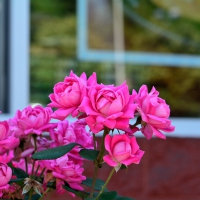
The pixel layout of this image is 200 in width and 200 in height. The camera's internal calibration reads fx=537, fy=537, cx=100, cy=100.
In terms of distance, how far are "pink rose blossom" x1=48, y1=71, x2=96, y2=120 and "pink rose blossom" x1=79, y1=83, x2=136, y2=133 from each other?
0.09ft

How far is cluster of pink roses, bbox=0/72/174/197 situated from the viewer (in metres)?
0.92

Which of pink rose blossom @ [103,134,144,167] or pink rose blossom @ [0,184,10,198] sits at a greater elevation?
pink rose blossom @ [103,134,144,167]

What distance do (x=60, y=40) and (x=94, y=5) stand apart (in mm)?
409

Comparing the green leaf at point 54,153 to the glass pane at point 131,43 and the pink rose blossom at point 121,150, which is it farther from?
the glass pane at point 131,43

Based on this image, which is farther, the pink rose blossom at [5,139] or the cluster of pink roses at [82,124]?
the pink rose blossom at [5,139]

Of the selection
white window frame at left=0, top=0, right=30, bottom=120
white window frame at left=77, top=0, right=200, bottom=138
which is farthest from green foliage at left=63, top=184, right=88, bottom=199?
white window frame at left=77, top=0, right=200, bottom=138

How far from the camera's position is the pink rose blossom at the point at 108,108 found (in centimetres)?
90

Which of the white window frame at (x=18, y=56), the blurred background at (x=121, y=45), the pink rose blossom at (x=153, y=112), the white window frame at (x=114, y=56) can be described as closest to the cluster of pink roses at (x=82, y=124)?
the pink rose blossom at (x=153, y=112)

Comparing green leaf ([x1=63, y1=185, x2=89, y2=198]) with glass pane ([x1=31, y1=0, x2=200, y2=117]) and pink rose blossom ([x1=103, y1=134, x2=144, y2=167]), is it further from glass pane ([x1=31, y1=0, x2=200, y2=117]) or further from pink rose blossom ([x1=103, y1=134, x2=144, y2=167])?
glass pane ([x1=31, y1=0, x2=200, y2=117])

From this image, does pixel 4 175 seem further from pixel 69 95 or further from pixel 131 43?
pixel 131 43

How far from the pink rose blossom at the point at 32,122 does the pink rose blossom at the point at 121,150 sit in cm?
20

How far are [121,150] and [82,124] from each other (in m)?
0.12

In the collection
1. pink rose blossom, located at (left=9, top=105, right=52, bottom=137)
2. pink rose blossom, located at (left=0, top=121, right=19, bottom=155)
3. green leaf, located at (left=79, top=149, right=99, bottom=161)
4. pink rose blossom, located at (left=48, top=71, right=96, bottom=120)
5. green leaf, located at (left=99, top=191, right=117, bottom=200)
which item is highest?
pink rose blossom, located at (left=48, top=71, right=96, bottom=120)

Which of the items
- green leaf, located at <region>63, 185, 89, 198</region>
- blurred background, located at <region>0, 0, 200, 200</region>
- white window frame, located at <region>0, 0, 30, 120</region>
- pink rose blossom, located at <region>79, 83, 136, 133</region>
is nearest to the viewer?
pink rose blossom, located at <region>79, 83, 136, 133</region>
